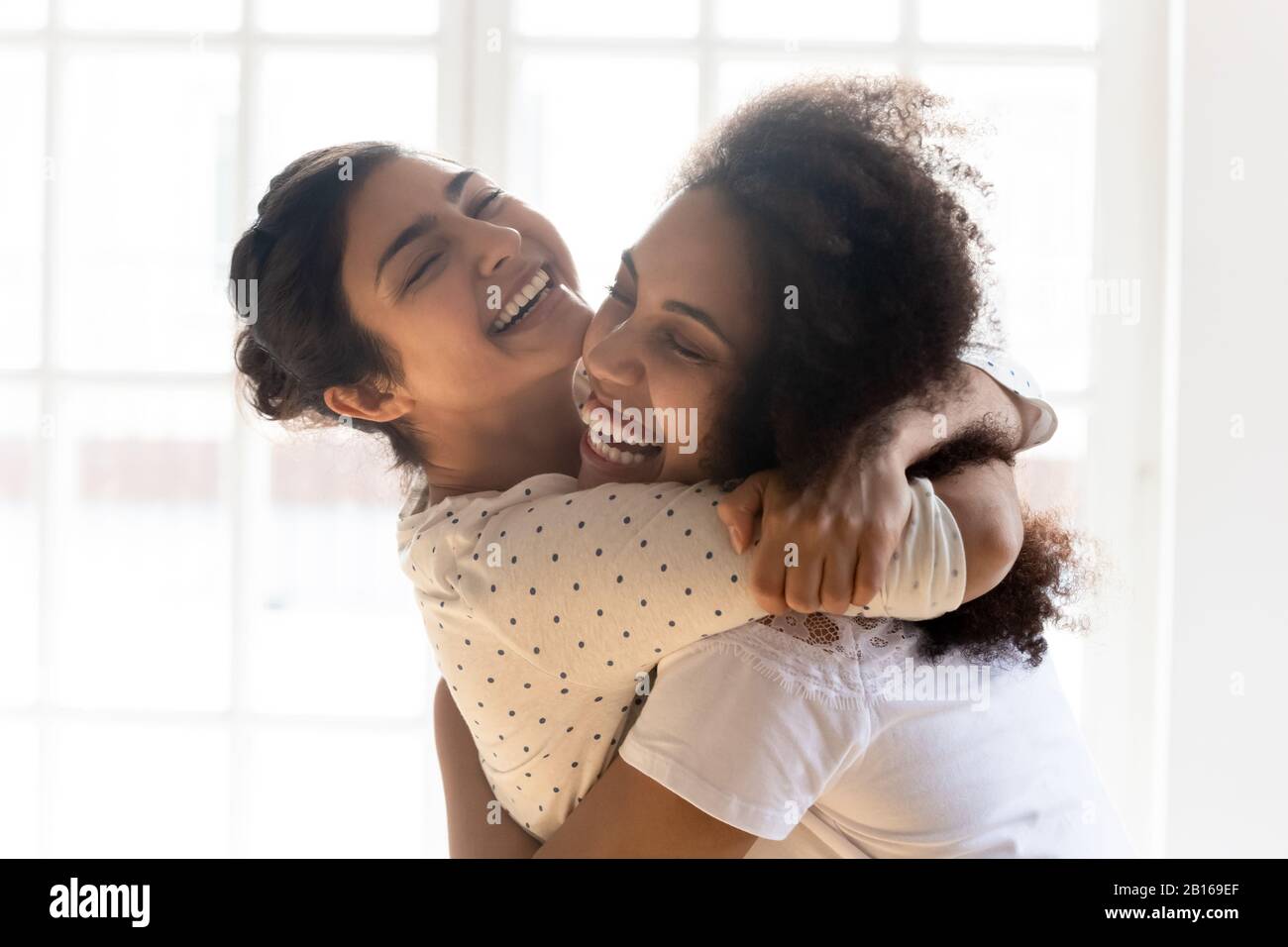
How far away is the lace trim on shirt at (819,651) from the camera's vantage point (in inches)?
32.5

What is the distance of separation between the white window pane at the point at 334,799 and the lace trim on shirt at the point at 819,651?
1560 mm

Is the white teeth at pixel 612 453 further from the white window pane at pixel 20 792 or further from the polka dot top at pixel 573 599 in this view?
the white window pane at pixel 20 792

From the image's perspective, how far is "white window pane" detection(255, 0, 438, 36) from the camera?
6.81 feet

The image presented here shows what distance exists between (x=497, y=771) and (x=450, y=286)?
1.74ft

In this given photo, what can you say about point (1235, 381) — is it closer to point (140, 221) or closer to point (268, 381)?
point (268, 381)

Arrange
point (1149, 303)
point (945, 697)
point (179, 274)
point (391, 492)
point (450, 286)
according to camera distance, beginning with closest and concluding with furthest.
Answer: point (945, 697) < point (450, 286) < point (391, 492) < point (1149, 303) < point (179, 274)

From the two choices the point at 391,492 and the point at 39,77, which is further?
the point at 39,77

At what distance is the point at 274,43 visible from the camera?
2076mm

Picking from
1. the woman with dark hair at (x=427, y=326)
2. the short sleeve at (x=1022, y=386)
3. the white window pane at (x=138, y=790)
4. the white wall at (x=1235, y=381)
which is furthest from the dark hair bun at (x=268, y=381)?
the white wall at (x=1235, y=381)

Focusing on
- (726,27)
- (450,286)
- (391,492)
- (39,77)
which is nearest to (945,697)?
(450,286)

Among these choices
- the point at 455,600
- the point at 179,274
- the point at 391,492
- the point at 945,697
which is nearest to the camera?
the point at 945,697

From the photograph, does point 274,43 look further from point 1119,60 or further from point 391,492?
point 1119,60

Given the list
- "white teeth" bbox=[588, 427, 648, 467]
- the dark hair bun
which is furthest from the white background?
"white teeth" bbox=[588, 427, 648, 467]

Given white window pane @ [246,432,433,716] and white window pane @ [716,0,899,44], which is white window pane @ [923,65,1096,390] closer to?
white window pane @ [716,0,899,44]
